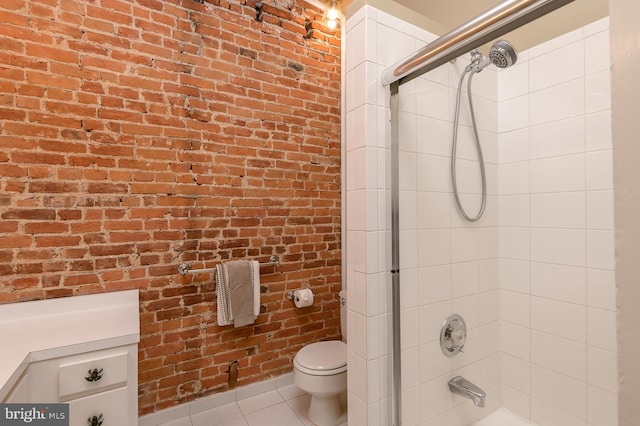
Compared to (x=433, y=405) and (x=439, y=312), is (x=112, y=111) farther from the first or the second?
(x=433, y=405)

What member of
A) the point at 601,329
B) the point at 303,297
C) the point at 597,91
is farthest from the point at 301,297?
the point at 597,91

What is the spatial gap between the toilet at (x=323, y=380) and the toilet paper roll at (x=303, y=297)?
330 millimetres

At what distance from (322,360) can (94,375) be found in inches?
45.7

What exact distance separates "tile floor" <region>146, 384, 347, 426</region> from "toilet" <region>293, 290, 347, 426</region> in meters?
0.09

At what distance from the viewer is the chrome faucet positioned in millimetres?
1357

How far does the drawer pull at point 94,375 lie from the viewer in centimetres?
126

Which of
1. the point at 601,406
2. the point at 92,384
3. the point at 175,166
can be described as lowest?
the point at 601,406

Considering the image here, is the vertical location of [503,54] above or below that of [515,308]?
above

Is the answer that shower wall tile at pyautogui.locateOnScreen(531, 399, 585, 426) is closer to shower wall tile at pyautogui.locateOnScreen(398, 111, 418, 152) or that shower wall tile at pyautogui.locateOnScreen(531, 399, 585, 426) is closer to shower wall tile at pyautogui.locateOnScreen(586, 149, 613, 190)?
shower wall tile at pyautogui.locateOnScreen(586, 149, 613, 190)

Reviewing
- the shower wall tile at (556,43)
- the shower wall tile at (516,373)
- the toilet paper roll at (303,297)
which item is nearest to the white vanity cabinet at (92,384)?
the toilet paper roll at (303,297)

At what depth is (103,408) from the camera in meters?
1.29

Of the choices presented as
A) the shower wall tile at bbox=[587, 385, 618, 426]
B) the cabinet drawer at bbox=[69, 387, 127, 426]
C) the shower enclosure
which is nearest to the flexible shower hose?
the shower enclosure

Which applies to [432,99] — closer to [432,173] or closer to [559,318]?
[432,173]

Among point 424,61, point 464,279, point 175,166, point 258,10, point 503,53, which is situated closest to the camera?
point 424,61
